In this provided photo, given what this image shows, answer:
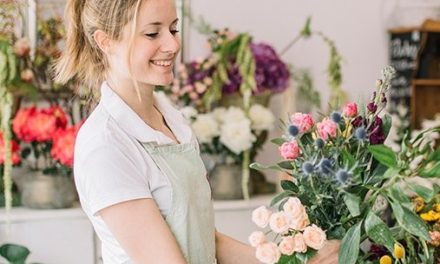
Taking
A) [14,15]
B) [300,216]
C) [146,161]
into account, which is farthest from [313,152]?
[14,15]

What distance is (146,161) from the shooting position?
61.2 inches

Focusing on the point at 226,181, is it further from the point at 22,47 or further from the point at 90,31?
the point at 90,31

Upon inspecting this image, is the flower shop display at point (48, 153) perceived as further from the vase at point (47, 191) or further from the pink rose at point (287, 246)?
the pink rose at point (287, 246)

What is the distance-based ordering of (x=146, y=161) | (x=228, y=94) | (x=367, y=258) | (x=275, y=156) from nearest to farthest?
(x=146, y=161)
(x=367, y=258)
(x=228, y=94)
(x=275, y=156)

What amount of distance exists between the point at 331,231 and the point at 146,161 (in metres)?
0.38

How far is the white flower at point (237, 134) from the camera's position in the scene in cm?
317

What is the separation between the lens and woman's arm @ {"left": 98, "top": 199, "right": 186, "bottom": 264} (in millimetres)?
1463

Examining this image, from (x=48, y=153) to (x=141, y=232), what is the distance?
1607 mm

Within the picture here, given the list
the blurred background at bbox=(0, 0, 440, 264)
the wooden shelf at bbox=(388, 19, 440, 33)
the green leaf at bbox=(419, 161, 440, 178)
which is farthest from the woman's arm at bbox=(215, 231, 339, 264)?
the wooden shelf at bbox=(388, 19, 440, 33)

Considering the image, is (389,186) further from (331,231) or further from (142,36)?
(142,36)

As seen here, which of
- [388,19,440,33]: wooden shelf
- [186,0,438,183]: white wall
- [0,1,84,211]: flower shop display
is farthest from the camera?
[388,19,440,33]: wooden shelf

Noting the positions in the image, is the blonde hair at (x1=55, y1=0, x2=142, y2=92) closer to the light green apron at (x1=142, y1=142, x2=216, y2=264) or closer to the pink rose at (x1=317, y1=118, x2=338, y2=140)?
the light green apron at (x1=142, y1=142, x2=216, y2=264)

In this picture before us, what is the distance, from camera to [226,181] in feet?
10.7

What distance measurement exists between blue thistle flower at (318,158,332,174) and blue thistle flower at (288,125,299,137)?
0.36ft
